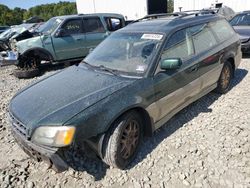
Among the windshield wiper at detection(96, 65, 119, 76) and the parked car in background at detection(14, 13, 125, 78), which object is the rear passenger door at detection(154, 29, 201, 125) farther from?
the parked car in background at detection(14, 13, 125, 78)

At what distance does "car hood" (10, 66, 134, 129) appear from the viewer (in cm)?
253

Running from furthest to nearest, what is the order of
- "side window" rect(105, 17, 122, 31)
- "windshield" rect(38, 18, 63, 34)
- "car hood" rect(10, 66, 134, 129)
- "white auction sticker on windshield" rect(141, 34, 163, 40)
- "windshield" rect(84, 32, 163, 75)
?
"side window" rect(105, 17, 122, 31) < "windshield" rect(38, 18, 63, 34) < "white auction sticker on windshield" rect(141, 34, 163, 40) < "windshield" rect(84, 32, 163, 75) < "car hood" rect(10, 66, 134, 129)

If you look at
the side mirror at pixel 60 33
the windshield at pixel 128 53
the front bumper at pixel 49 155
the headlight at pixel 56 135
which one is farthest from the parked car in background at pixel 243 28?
the front bumper at pixel 49 155

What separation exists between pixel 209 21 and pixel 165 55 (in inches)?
68.7

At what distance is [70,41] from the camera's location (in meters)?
7.99

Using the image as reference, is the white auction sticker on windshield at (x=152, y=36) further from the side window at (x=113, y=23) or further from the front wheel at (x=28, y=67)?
the side window at (x=113, y=23)

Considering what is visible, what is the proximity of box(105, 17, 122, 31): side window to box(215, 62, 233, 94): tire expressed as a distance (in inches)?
196

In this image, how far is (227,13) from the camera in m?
13.9

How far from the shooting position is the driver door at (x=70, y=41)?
7.82 metres

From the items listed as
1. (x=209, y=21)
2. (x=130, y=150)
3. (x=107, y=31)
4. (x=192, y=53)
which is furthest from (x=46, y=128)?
(x=107, y=31)

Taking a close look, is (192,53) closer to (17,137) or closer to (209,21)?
(209,21)

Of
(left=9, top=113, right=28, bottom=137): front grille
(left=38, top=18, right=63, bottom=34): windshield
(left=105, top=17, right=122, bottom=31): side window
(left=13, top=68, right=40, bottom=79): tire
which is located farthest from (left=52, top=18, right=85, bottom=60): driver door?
(left=9, top=113, right=28, bottom=137): front grille

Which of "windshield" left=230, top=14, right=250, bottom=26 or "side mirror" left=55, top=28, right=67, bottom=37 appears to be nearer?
"side mirror" left=55, top=28, right=67, bottom=37

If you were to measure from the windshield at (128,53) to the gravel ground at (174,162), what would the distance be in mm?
1120
